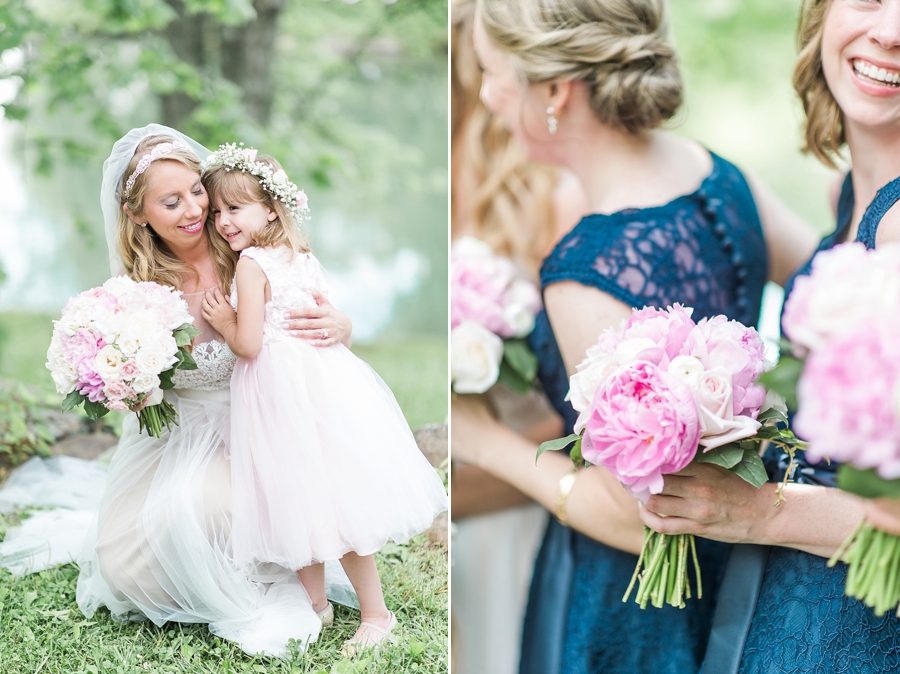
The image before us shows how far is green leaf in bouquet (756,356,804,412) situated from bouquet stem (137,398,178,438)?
4.30 feet

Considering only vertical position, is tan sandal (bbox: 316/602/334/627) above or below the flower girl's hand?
below

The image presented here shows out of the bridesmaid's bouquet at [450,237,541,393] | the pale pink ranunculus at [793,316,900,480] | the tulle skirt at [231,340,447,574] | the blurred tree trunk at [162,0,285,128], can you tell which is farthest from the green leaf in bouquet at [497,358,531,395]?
the blurred tree trunk at [162,0,285,128]

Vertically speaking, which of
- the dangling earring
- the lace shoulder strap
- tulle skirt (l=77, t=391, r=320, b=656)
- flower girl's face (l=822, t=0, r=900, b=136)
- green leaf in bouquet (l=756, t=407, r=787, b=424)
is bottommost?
tulle skirt (l=77, t=391, r=320, b=656)

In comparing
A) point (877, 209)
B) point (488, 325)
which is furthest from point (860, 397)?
point (488, 325)

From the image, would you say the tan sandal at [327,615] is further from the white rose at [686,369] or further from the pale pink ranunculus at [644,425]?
the white rose at [686,369]

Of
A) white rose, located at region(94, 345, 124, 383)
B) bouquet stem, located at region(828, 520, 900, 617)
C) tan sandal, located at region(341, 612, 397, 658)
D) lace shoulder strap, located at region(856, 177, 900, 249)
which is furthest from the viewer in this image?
tan sandal, located at region(341, 612, 397, 658)

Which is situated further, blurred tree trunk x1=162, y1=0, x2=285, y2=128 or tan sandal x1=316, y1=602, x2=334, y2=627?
blurred tree trunk x1=162, y1=0, x2=285, y2=128

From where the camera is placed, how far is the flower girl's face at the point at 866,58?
1.63 meters

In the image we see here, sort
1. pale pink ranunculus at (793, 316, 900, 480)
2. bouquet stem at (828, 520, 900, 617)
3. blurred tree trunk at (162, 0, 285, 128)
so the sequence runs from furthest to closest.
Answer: blurred tree trunk at (162, 0, 285, 128) → bouquet stem at (828, 520, 900, 617) → pale pink ranunculus at (793, 316, 900, 480)

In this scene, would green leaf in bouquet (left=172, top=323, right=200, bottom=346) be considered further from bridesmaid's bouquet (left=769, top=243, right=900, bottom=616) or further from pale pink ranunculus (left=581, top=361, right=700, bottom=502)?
bridesmaid's bouquet (left=769, top=243, right=900, bottom=616)

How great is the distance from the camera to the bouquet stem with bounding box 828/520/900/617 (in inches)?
48.5

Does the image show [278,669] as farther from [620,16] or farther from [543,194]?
[543,194]

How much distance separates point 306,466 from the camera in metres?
1.77

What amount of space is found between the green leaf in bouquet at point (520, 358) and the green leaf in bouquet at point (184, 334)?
3.21 ft
